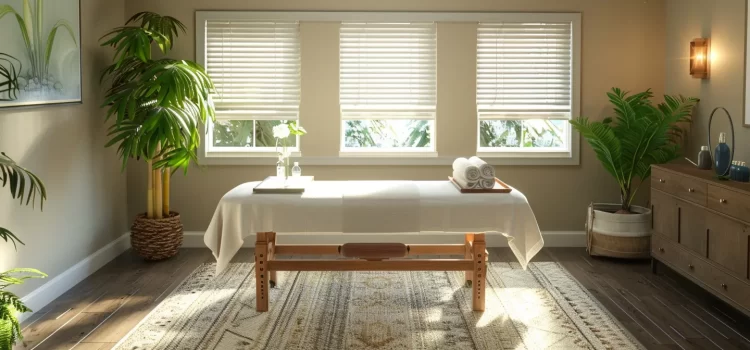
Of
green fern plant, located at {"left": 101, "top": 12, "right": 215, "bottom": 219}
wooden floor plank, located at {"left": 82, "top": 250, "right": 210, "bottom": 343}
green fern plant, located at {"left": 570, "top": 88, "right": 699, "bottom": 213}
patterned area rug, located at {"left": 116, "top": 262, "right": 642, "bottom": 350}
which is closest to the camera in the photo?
patterned area rug, located at {"left": 116, "top": 262, "right": 642, "bottom": 350}

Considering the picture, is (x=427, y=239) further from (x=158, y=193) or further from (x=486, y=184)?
(x=158, y=193)

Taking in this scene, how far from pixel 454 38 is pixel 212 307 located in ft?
9.77

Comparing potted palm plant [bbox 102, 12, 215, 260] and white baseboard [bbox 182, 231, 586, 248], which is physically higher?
potted palm plant [bbox 102, 12, 215, 260]

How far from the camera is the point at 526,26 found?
6.19 m

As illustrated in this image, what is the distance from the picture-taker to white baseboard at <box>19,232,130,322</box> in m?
4.43

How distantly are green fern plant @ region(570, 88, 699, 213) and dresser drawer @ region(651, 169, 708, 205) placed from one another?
17.6 inches

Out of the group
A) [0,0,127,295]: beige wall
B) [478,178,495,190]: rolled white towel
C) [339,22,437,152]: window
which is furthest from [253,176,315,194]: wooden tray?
[339,22,437,152]: window

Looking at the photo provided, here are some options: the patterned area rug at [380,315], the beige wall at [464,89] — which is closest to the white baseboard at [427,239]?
the beige wall at [464,89]

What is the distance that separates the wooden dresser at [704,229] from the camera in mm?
4078

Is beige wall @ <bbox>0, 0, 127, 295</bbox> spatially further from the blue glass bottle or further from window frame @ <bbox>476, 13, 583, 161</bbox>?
the blue glass bottle

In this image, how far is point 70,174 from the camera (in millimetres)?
5062

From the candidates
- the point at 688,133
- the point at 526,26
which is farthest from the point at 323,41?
the point at 688,133

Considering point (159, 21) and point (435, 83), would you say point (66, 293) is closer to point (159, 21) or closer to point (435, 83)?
point (159, 21)

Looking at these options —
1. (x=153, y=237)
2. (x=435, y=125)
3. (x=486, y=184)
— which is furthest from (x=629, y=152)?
(x=153, y=237)
